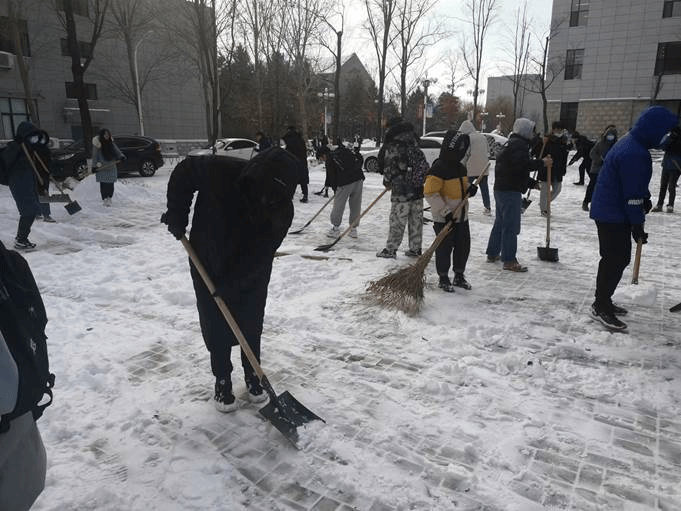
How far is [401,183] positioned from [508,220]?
142 cm

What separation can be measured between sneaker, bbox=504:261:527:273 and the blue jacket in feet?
6.18

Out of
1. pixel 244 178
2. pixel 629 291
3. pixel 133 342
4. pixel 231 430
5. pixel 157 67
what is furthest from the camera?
pixel 157 67

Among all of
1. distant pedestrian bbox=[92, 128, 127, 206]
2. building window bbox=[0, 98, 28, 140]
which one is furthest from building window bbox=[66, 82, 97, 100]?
distant pedestrian bbox=[92, 128, 127, 206]

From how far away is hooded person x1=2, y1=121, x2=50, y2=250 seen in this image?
6875mm

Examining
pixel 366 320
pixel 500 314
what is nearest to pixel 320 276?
pixel 366 320

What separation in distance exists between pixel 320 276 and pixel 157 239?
329cm

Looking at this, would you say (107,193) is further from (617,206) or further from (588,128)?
(588,128)

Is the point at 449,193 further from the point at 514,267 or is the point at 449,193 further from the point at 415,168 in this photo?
the point at 514,267

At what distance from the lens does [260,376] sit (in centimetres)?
292

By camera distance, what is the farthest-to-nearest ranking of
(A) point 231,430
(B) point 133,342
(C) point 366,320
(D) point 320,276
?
(D) point 320,276 < (C) point 366,320 < (B) point 133,342 < (A) point 231,430

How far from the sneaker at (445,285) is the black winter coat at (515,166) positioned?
4.52 ft

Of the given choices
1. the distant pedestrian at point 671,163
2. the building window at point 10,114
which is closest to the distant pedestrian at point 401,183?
the distant pedestrian at point 671,163

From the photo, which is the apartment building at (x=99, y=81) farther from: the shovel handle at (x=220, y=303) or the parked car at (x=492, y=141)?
the shovel handle at (x=220, y=303)

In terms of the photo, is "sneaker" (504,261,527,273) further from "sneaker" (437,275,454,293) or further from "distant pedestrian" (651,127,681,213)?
"distant pedestrian" (651,127,681,213)
